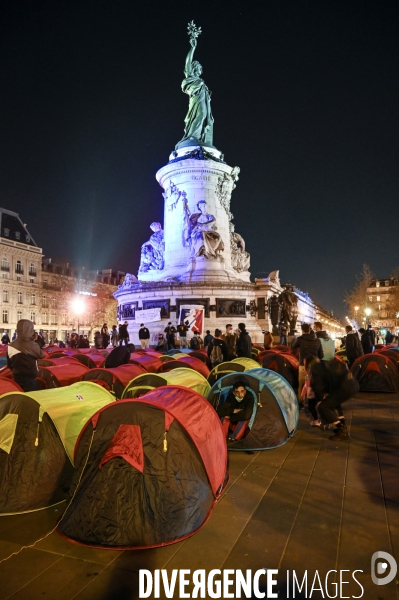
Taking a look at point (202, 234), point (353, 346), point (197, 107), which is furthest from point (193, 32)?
point (353, 346)

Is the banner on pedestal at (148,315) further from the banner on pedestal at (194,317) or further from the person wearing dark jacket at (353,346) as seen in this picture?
the person wearing dark jacket at (353,346)

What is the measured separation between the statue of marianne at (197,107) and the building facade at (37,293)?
34958mm

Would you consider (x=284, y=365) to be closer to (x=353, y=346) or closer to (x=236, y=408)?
(x=353, y=346)

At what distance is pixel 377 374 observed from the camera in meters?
15.9

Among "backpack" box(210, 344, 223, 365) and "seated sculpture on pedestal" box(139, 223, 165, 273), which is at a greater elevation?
"seated sculpture on pedestal" box(139, 223, 165, 273)

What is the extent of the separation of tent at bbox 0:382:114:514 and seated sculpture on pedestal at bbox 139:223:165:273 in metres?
31.5

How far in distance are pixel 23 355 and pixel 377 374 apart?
1249 centimetres

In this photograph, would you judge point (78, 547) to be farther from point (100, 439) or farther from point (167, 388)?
point (167, 388)

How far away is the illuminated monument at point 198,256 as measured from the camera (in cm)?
3206

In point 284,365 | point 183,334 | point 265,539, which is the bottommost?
point 265,539

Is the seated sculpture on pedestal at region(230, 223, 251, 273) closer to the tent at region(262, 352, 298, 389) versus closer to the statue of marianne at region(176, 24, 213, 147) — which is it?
the statue of marianne at region(176, 24, 213, 147)

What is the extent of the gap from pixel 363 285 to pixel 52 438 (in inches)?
2686

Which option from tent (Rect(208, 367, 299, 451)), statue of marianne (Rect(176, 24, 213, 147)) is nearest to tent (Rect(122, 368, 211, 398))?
tent (Rect(208, 367, 299, 451))

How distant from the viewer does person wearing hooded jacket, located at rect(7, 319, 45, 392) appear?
8570mm
